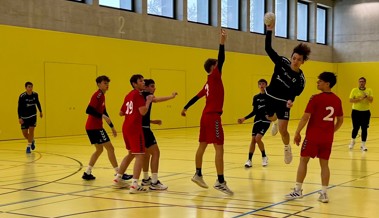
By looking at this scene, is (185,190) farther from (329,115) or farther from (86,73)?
(86,73)

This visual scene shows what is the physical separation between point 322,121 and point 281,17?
26971 millimetres

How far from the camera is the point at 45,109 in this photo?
2044 cm

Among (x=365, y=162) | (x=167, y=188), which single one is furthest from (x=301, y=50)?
(x=365, y=162)

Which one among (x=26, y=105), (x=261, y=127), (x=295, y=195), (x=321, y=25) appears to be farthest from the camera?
(x=321, y=25)

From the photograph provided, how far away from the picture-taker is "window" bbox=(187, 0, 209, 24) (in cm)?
2727

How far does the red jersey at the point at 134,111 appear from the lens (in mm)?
8430

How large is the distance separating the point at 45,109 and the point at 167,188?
41.8ft

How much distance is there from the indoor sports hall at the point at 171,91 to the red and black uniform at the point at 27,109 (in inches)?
34.0

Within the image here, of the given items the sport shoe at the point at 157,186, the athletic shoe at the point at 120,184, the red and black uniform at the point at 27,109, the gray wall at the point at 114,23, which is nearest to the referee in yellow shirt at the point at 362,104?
the sport shoe at the point at 157,186

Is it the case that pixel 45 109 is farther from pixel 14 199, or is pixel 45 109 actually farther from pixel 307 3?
pixel 307 3

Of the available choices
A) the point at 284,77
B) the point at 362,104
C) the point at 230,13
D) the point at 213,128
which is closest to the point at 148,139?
the point at 213,128

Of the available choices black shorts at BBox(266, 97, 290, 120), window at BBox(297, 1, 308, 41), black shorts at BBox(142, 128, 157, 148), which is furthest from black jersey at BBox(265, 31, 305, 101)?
window at BBox(297, 1, 308, 41)

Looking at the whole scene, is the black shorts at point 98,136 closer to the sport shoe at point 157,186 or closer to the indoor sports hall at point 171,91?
the indoor sports hall at point 171,91

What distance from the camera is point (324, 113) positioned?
301 inches
